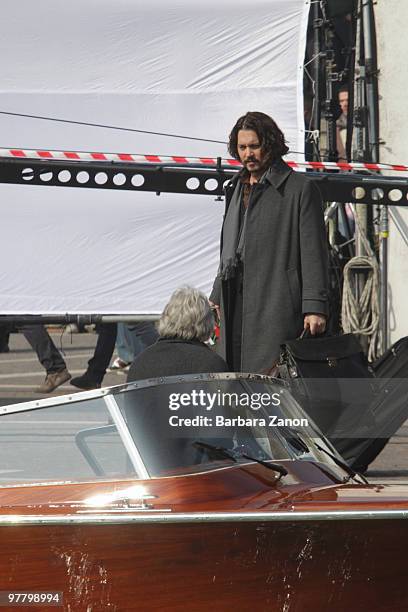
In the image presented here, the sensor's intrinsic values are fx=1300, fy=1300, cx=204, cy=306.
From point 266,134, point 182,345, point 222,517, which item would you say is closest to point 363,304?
point 266,134

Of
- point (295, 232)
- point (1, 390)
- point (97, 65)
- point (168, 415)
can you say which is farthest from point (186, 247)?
point (168, 415)

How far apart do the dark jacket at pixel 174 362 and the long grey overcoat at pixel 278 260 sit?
1.24 meters

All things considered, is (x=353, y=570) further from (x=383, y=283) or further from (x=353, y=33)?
(x=383, y=283)

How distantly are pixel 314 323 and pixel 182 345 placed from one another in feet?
4.15

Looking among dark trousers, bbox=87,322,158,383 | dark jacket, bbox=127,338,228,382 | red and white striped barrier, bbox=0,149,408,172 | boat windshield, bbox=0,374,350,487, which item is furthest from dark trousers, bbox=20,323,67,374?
boat windshield, bbox=0,374,350,487

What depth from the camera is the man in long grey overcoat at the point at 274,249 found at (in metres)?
5.83

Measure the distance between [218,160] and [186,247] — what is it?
0.84m

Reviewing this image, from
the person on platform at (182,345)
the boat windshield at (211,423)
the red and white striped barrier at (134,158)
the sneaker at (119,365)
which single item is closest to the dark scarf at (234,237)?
the person on platform at (182,345)

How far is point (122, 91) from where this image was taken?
9281mm

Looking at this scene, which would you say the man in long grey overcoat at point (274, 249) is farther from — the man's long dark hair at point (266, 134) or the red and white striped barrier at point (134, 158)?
the red and white striped barrier at point (134, 158)

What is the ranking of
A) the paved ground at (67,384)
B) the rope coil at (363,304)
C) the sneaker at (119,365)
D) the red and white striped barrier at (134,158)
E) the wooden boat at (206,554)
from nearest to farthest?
the wooden boat at (206,554) → the paved ground at (67,384) → the red and white striped barrier at (134,158) → the rope coil at (363,304) → the sneaker at (119,365)

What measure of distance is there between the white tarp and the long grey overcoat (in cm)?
342

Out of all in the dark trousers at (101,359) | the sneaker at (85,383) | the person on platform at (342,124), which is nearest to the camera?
the sneaker at (85,383)

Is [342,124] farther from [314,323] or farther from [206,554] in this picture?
[206,554]
